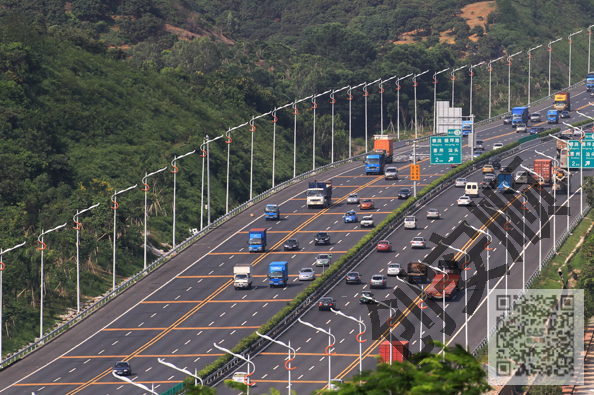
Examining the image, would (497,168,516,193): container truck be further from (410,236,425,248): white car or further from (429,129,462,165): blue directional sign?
(410,236,425,248): white car

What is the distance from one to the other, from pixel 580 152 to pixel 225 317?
5238 centimetres

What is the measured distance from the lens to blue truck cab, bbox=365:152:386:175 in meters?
153

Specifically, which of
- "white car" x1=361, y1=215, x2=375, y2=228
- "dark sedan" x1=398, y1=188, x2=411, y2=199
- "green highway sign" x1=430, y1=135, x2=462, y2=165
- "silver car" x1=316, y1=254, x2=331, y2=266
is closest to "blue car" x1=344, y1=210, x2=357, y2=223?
"white car" x1=361, y1=215, x2=375, y2=228

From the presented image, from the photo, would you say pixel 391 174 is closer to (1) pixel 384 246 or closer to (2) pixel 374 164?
(2) pixel 374 164

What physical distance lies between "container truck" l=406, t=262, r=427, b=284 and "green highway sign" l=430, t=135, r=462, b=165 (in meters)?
34.1

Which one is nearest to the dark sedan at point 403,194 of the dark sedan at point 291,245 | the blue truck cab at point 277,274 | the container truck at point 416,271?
the dark sedan at point 291,245

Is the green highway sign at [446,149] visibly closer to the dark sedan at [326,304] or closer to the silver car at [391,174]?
the silver car at [391,174]

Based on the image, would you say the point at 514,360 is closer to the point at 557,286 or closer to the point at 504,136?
the point at 557,286

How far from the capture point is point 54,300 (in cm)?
11319

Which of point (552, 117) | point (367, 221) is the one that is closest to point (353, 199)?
point (367, 221)

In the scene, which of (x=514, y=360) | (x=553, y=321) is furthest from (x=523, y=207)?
(x=514, y=360)

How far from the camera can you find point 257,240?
388ft

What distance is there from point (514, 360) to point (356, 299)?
728 inches

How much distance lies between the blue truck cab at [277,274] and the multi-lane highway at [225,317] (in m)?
1.20
